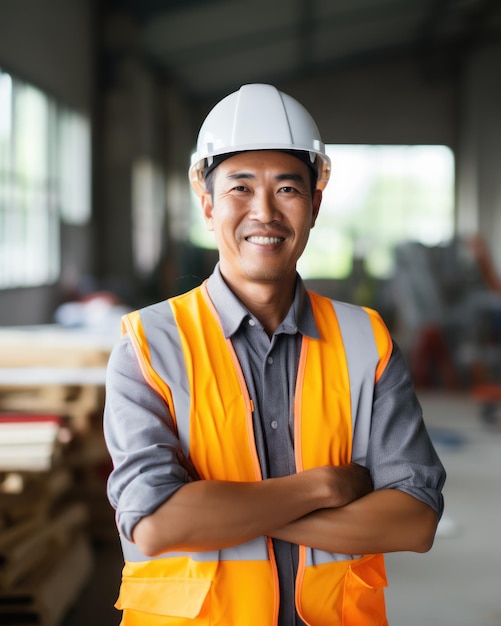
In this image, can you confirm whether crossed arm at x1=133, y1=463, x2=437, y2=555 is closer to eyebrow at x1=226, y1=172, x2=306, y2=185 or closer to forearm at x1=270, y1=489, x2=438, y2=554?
forearm at x1=270, y1=489, x2=438, y2=554

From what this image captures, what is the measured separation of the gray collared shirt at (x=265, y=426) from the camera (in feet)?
5.37

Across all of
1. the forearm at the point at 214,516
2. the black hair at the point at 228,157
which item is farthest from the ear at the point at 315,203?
the forearm at the point at 214,516

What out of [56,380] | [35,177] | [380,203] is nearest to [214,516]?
[56,380]

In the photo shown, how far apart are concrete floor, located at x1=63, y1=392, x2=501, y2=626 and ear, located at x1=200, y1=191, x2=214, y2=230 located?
2.25 m

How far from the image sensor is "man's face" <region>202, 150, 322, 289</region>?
1.78m

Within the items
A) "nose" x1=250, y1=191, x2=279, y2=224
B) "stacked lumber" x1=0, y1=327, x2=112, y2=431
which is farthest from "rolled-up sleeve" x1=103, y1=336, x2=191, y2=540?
"stacked lumber" x1=0, y1=327, x2=112, y2=431

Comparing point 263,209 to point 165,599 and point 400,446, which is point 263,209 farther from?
point 165,599

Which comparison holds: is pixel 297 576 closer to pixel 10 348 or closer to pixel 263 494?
pixel 263 494

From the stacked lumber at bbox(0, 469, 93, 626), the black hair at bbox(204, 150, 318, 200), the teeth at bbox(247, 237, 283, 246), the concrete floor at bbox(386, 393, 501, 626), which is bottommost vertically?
the concrete floor at bbox(386, 393, 501, 626)

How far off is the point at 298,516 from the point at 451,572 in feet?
9.45

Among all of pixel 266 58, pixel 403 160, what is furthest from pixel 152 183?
pixel 403 160

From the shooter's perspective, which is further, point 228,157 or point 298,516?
point 228,157

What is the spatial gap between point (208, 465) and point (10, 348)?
3.00 metres

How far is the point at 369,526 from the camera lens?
173 centimetres
